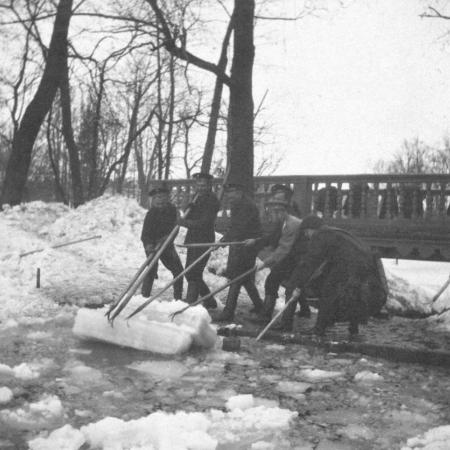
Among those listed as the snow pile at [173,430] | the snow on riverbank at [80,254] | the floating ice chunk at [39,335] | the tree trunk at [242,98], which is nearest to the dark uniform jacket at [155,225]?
the snow on riverbank at [80,254]

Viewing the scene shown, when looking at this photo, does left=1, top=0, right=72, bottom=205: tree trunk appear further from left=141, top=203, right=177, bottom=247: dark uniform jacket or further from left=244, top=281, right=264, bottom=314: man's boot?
left=244, top=281, right=264, bottom=314: man's boot

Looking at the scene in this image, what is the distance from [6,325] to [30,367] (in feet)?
6.04

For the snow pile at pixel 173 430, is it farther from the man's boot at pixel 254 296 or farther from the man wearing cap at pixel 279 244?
the man's boot at pixel 254 296

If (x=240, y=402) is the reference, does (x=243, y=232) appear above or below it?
above

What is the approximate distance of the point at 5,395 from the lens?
14.2ft

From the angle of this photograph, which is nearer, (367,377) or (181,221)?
(367,377)

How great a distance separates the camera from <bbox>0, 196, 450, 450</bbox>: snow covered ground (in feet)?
12.1

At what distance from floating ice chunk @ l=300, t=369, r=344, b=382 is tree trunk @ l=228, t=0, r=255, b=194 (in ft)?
17.9

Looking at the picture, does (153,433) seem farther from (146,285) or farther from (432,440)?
(146,285)

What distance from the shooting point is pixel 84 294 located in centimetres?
884

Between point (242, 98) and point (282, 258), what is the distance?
395 centimetres

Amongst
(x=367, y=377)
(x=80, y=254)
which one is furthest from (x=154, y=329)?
(x=80, y=254)

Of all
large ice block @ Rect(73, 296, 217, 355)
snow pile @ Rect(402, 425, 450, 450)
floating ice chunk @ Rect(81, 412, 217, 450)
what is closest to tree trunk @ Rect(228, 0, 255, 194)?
large ice block @ Rect(73, 296, 217, 355)

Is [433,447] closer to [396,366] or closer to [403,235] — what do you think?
[396,366]
